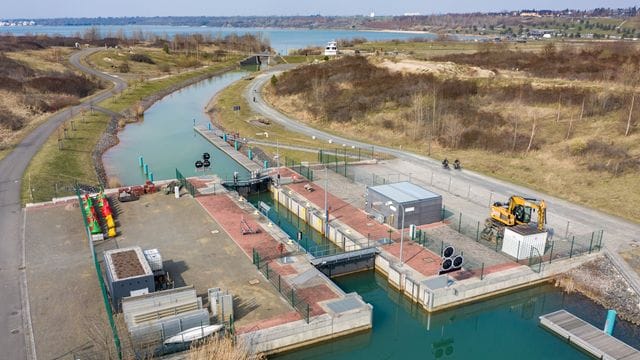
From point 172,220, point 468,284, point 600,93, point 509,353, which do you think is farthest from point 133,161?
point 600,93

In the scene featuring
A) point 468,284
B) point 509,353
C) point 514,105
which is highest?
point 514,105

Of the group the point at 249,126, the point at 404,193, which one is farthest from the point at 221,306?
the point at 249,126

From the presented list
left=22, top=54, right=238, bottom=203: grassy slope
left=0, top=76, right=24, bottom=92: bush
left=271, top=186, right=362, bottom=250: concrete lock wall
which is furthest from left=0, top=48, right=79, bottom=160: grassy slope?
left=271, top=186, right=362, bottom=250: concrete lock wall

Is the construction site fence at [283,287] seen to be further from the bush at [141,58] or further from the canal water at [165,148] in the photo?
→ the bush at [141,58]

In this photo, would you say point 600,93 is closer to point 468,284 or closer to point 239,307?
point 468,284

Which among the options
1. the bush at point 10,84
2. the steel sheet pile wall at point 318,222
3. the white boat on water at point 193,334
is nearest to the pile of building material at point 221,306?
the white boat on water at point 193,334

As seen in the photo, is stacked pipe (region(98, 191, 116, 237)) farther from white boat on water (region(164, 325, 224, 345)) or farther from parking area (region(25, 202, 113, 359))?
white boat on water (region(164, 325, 224, 345))

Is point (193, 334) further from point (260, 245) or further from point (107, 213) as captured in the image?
point (107, 213)
